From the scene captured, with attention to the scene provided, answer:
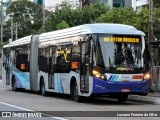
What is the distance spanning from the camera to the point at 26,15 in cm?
9388

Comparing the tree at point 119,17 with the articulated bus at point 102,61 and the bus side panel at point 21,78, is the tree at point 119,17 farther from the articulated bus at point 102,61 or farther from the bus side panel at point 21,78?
the articulated bus at point 102,61

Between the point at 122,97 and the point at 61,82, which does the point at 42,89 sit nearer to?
the point at 61,82

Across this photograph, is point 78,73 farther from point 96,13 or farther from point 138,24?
point 96,13

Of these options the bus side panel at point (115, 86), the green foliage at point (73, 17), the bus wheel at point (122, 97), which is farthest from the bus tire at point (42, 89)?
the green foliage at point (73, 17)

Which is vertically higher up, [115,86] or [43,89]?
[115,86]

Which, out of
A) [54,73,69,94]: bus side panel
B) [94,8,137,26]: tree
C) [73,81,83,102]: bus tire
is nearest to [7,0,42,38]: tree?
[94,8,137,26]: tree

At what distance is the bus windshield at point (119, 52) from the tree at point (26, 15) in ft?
238

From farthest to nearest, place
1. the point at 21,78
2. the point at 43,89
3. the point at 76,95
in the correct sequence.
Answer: the point at 21,78 < the point at 43,89 < the point at 76,95

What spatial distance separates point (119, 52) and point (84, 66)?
1573 millimetres

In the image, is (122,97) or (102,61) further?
(122,97)

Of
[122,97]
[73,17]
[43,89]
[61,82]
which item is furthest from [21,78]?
[73,17]

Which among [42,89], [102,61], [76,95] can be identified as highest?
[102,61]

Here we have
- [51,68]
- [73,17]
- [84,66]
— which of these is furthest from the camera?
[73,17]

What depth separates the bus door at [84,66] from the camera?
20.3 m
